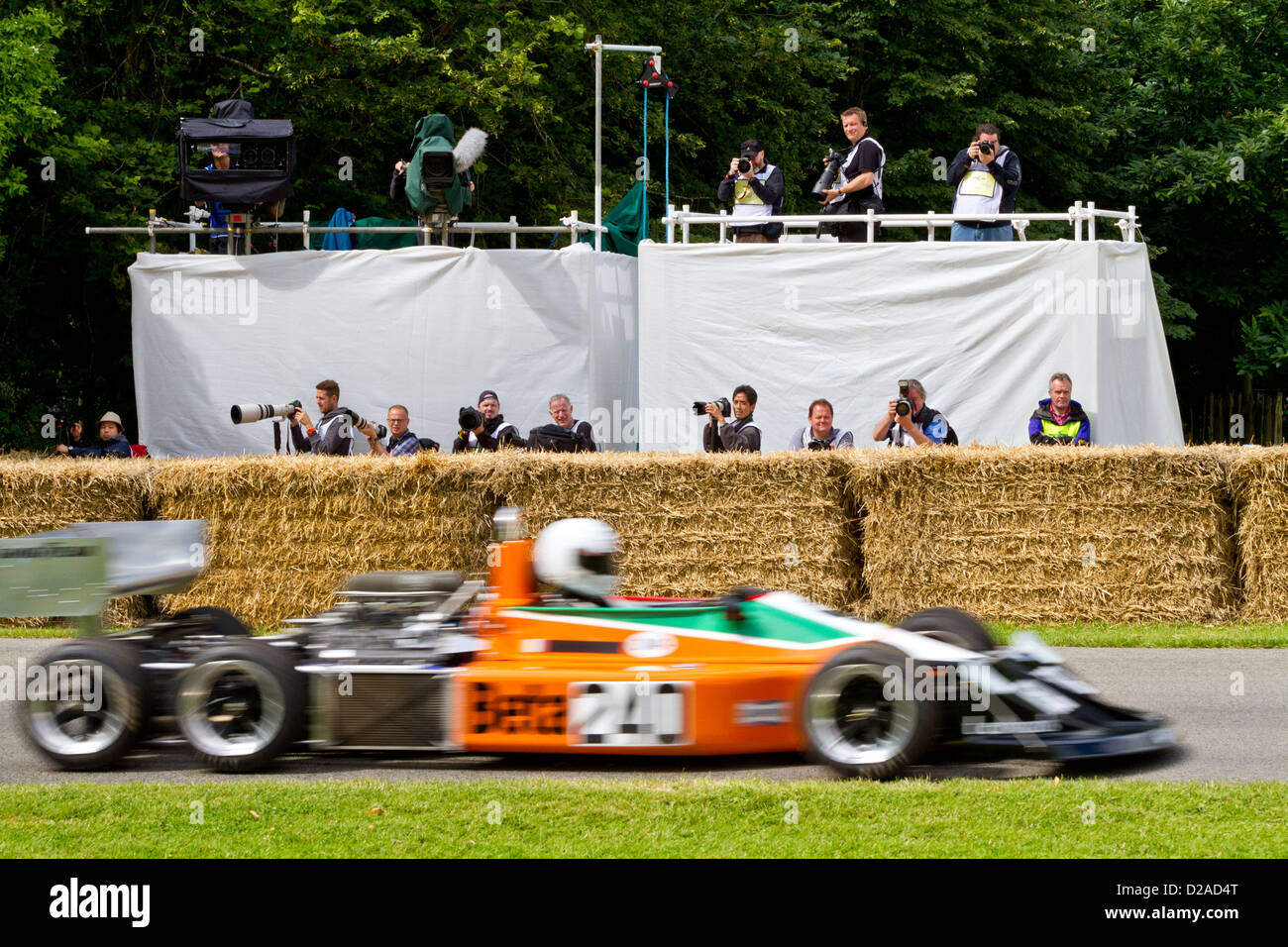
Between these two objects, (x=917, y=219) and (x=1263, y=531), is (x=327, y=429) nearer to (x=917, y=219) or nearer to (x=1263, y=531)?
(x=917, y=219)

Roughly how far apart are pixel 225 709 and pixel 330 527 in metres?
4.55

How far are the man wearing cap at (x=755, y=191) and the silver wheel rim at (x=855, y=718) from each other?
10147 mm

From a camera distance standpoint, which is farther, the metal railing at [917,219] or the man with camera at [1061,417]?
the metal railing at [917,219]

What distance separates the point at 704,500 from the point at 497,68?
12445 mm

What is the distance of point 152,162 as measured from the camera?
22750mm

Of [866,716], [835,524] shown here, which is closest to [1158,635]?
[835,524]

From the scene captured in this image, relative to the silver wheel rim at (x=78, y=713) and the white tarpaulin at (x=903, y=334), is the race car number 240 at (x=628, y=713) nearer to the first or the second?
the silver wheel rim at (x=78, y=713)

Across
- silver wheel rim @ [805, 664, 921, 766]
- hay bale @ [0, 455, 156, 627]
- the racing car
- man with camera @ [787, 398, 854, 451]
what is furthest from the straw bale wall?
silver wheel rim @ [805, 664, 921, 766]

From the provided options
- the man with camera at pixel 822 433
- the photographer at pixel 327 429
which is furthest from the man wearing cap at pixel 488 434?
the man with camera at pixel 822 433

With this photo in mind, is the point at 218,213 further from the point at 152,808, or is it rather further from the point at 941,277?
the point at 152,808

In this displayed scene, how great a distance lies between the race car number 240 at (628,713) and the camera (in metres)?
7.45

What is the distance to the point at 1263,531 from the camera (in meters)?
11.9

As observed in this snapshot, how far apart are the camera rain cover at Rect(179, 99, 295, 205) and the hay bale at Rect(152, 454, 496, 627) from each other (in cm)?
554

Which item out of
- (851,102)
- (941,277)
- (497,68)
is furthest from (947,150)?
(941,277)
